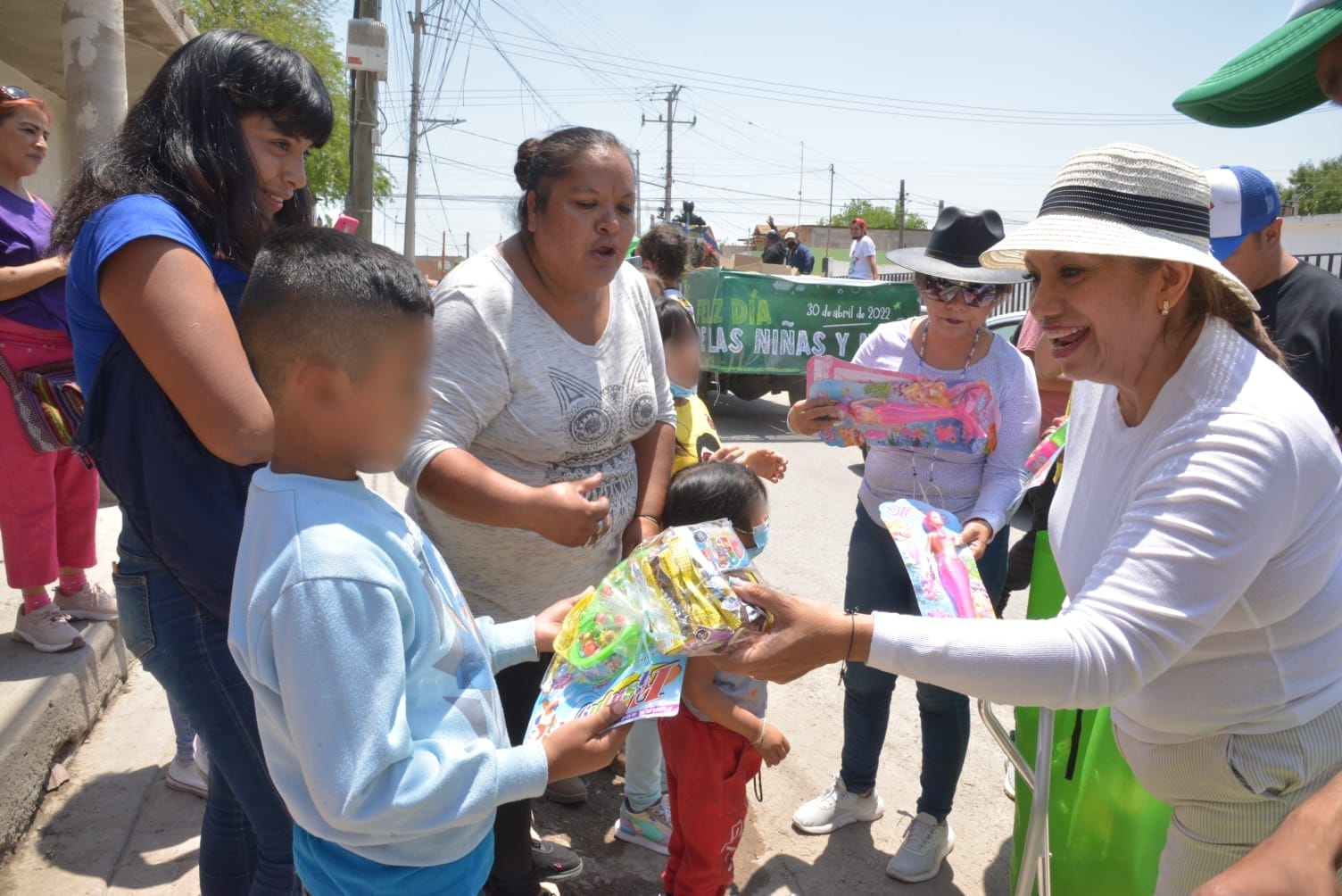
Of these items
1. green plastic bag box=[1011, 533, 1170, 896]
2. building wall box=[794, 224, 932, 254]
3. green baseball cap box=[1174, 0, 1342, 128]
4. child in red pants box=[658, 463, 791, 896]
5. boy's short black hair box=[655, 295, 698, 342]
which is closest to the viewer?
green baseball cap box=[1174, 0, 1342, 128]

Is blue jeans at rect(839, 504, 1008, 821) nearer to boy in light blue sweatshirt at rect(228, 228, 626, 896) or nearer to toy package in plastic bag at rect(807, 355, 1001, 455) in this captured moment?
toy package in plastic bag at rect(807, 355, 1001, 455)

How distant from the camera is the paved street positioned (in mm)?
2795

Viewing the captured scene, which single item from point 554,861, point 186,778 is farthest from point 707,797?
point 186,778

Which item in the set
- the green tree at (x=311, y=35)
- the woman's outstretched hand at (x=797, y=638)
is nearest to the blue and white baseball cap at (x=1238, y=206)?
the woman's outstretched hand at (x=797, y=638)

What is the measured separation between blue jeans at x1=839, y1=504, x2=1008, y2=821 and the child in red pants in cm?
58

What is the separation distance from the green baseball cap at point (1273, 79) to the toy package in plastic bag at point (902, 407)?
1.14 m

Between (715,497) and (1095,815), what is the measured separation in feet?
3.98

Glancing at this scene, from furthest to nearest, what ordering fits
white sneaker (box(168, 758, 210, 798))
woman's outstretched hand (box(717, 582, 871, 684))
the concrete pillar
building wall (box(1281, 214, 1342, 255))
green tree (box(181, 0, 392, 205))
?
building wall (box(1281, 214, 1342, 255)), green tree (box(181, 0, 392, 205)), the concrete pillar, white sneaker (box(168, 758, 210, 798)), woman's outstretched hand (box(717, 582, 871, 684))

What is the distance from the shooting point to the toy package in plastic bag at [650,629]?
159 centimetres

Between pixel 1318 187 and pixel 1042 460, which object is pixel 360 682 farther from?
pixel 1318 187

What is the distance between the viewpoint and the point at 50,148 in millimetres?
10586

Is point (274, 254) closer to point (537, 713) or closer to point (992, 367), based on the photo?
point (537, 713)

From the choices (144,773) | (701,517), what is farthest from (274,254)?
(144,773)

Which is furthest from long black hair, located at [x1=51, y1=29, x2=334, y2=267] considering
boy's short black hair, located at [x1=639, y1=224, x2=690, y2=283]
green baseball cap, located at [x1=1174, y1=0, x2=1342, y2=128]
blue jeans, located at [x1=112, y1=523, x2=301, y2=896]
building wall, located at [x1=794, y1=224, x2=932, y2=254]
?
building wall, located at [x1=794, y1=224, x2=932, y2=254]
